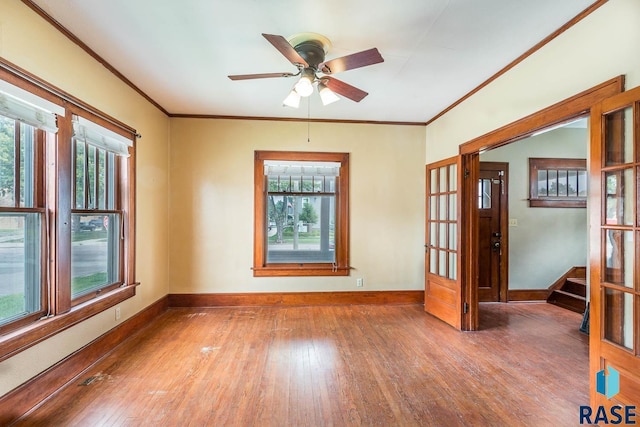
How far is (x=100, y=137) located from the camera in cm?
272

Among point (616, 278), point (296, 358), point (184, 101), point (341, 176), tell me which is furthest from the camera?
point (341, 176)

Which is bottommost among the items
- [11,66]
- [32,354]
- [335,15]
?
[32,354]

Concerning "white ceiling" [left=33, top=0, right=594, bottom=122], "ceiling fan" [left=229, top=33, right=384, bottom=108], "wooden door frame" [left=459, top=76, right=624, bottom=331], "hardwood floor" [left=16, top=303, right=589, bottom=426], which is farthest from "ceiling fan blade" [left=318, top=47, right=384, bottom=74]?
"hardwood floor" [left=16, top=303, right=589, bottom=426]

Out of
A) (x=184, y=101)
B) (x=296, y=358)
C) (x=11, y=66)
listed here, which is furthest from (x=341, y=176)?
(x=11, y=66)

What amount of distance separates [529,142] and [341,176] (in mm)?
3080

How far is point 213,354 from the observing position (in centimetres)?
279

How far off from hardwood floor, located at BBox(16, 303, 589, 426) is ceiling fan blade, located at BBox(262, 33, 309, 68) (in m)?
2.44

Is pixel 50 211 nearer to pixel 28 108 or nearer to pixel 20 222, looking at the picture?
pixel 20 222

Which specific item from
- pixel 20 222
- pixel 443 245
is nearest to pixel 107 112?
pixel 20 222

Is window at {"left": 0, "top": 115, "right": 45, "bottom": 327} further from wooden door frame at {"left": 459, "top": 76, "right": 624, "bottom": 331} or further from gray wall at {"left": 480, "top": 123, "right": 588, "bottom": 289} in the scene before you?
gray wall at {"left": 480, "top": 123, "right": 588, "bottom": 289}

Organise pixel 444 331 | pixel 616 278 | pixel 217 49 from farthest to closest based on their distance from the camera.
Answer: pixel 444 331 → pixel 217 49 → pixel 616 278

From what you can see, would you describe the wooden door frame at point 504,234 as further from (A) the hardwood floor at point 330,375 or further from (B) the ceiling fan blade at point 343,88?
(B) the ceiling fan blade at point 343,88

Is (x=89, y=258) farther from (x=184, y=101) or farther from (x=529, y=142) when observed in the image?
(x=529, y=142)

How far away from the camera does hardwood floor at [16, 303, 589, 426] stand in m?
1.95
